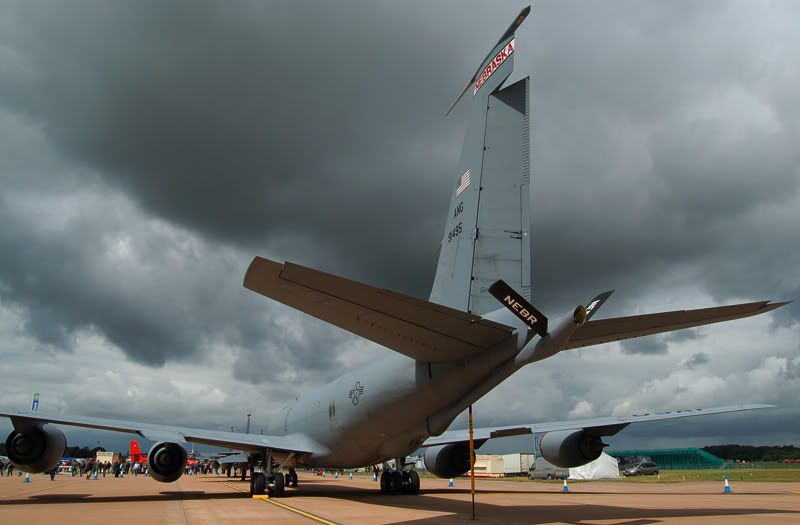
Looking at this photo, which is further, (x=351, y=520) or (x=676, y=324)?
(x=351, y=520)

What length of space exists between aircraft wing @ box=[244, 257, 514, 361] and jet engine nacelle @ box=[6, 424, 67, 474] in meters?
13.4

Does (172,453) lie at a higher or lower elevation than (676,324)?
lower

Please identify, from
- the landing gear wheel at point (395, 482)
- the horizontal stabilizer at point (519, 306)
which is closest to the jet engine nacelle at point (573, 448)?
the landing gear wheel at point (395, 482)

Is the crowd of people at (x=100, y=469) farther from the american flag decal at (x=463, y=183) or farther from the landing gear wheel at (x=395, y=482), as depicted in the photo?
the american flag decal at (x=463, y=183)

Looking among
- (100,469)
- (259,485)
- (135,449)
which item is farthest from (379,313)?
(100,469)

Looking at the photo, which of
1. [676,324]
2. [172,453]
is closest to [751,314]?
[676,324]

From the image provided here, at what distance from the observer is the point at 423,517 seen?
39.1ft

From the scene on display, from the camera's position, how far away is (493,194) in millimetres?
12617

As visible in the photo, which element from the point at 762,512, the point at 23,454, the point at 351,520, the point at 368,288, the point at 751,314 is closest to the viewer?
the point at 368,288

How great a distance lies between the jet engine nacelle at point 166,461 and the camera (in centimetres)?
1844

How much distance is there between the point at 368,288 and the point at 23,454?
1518 centimetres

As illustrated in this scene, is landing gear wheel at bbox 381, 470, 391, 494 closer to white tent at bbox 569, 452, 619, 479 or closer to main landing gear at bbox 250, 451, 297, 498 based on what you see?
main landing gear at bbox 250, 451, 297, 498

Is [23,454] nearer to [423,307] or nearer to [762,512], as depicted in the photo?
[423,307]

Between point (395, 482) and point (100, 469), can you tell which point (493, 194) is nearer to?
point (395, 482)
